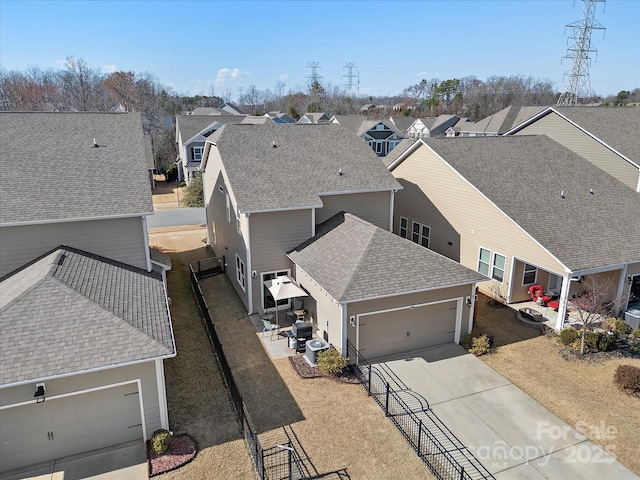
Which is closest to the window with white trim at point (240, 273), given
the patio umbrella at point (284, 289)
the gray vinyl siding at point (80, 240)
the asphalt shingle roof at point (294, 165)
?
the patio umbrella at point (284, 289)

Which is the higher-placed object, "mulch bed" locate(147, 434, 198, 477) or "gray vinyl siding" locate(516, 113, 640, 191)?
"gray vinyl siding" locate(516, 113, 640, 191)

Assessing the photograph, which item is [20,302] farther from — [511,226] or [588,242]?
[588,242]

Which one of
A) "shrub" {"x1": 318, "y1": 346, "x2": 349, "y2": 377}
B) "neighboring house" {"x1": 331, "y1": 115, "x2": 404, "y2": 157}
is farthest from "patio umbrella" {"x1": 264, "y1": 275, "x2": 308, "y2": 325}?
"neighboring house" {"x1": 331, "y1": 115, "x2": 404, "y2": 157}

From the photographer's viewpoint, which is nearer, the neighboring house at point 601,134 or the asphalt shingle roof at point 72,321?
the asphalt shingle roof at point 72,321

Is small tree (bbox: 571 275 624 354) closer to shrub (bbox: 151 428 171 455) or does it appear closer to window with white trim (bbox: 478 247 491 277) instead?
window with white trim (bbox: 478 247 491 277)

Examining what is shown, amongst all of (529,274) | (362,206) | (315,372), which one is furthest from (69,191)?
(529,274)

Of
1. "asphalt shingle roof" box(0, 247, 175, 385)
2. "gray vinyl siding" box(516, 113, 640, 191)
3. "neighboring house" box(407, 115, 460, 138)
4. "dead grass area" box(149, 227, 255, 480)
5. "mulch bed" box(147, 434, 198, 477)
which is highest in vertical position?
"neighboring house" box(407, 115, 460, 138)

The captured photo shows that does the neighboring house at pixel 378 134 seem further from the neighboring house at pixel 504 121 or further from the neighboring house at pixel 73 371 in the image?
the neighboring house at pixel 73 371
